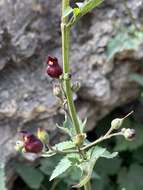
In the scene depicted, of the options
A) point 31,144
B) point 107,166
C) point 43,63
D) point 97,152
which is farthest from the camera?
point 107,166

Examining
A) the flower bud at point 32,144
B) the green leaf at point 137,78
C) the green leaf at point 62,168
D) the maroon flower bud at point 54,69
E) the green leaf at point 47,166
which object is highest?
→ the maroon flower bud at point 54,69

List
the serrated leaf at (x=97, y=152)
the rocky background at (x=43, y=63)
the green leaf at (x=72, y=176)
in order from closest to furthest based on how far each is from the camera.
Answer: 1. the serrated leaf at (x=97, y=152)
2. the rocky background at (x=43, y=63)
3. the green leaf at (x=72, y=176)

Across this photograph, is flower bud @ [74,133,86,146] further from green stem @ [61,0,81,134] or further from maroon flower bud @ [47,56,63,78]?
maroon flower bud @ [47,56,63,78]

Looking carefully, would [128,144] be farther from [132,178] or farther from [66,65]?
[66,65]

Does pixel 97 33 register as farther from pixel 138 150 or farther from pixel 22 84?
pixel 138 150

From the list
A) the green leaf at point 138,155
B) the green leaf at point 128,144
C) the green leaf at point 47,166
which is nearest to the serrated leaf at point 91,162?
the green leaf at point 47,166

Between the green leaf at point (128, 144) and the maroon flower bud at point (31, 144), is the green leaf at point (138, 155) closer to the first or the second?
the green leaf at point (128, 144)

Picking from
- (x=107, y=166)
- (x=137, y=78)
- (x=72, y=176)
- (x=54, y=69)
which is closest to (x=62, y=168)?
(x=54, y=69)
